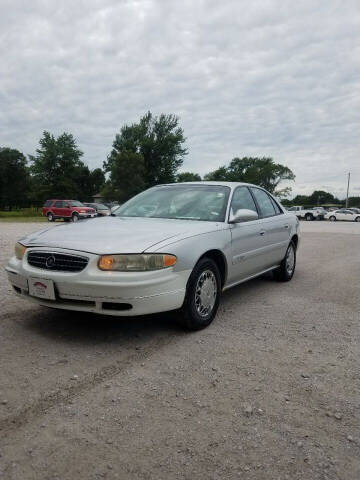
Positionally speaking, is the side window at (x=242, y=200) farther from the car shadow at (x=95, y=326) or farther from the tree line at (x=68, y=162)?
the tree line at (x=68, y=162)

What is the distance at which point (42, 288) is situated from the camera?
3203 mm

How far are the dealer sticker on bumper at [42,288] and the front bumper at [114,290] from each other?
0.03m

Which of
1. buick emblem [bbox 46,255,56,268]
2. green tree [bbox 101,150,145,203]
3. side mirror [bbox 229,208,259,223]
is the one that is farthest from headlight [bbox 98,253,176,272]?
green tree [bbox 101,150,145,203]

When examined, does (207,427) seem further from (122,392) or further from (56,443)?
(56,443)

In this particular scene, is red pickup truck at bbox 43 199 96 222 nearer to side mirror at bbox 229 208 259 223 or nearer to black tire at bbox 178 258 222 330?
side mirror at bbox 229 208 259 223

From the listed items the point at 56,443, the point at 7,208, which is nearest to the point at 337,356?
the point at 56,443

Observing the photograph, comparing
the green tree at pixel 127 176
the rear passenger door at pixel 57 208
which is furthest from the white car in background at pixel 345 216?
the rear passenger door at pixel 57 208

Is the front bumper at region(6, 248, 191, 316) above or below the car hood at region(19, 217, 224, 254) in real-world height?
below

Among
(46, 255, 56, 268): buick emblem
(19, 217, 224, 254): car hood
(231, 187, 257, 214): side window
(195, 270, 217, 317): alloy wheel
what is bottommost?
(195, 270, 217, 317): alloy wheel

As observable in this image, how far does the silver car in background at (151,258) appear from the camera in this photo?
3.06m

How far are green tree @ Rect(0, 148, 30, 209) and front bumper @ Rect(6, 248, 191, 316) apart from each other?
5828 cm

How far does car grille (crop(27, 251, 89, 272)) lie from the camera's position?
10.2 feet

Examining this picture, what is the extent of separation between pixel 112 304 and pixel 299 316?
2.12 meters

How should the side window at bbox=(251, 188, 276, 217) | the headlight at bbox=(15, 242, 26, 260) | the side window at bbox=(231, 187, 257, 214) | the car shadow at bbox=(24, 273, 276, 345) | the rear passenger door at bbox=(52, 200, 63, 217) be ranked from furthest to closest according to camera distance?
the rear passenger door at bbox=(52, 200, 63, 217) < the side window at bbox=(251, 188, 276, 217) < the side window at bbox=(231, 187, 257, 214) < the headlight at bbox=(15, 242, 26, 260) < the car shadow at bbox=(24, 273, 276, 345)
